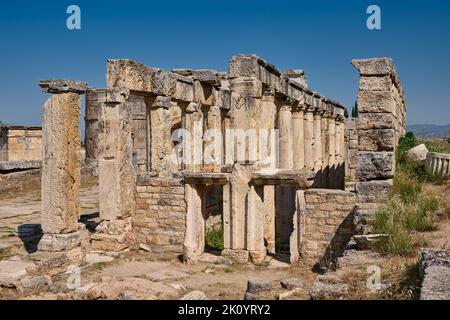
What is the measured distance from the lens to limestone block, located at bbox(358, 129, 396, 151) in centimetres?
990

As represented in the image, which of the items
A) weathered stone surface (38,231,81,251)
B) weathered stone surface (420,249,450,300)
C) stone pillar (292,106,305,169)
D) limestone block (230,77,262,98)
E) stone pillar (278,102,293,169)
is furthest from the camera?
stone pillar (292,106,305,169)

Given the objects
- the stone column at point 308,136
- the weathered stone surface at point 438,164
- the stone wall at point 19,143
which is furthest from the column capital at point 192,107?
the stone wall at point 19,143

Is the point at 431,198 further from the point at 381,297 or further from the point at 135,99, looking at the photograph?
the point at 135,99

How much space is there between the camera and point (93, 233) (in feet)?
39.4

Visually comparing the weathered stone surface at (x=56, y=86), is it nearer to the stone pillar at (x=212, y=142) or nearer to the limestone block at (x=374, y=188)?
the limestone block at (x=374, y=188)

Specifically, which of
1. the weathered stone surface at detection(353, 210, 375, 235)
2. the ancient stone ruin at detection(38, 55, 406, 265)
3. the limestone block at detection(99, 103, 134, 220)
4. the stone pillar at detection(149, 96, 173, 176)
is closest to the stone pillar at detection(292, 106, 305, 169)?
the ancient stone ruin at detection(38, 55, 406, 265)

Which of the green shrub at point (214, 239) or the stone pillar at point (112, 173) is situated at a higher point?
the stone pillar at point (112, 173)

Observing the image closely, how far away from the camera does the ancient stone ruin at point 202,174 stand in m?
9.99

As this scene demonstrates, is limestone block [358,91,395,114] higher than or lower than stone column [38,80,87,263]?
higher

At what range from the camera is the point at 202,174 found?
426 inches

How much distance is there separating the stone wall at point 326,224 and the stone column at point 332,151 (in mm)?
12064

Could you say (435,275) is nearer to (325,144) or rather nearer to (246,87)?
(246,87)

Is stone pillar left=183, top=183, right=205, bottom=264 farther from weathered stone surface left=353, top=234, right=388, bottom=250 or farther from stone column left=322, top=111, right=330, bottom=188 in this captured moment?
stone column left=322, top=111, right=330, bottom=188

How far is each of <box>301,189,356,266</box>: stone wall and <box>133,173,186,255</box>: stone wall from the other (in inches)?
126
